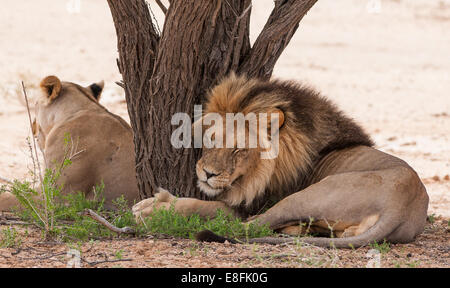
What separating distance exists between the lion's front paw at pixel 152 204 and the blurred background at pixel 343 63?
6.35 ft

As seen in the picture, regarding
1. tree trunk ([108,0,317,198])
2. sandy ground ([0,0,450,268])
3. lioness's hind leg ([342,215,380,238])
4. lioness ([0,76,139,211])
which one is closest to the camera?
lioness's hind leg ([342,215,380,238])

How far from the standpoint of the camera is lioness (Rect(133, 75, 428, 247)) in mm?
4320

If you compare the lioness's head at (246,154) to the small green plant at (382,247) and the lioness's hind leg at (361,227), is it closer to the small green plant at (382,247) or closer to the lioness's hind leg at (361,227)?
the lioness's hind leg at (361,227)

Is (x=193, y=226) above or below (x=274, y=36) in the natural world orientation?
below

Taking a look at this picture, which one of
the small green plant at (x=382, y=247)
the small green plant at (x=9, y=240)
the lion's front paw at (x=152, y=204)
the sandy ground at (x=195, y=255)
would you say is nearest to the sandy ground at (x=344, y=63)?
the small green plant at (x=382, y=247)

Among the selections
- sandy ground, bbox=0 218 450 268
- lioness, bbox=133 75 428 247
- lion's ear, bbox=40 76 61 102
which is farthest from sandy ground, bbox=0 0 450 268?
sandy ground, bbox=0 218 450 268

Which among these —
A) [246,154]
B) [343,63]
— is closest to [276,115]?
[246,154]

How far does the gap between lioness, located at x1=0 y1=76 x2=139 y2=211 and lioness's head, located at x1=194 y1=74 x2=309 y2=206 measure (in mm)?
1151

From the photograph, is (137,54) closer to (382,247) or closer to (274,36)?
(274,36)

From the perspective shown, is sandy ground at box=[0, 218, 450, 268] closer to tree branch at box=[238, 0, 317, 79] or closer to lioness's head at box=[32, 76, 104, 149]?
tree branch at box=[238, 0, 317, 79]

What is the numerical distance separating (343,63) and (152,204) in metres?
11.1

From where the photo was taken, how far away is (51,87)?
20.1 ft

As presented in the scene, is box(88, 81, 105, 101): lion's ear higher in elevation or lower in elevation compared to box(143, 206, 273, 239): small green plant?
higher

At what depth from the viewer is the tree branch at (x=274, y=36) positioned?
198 inches
